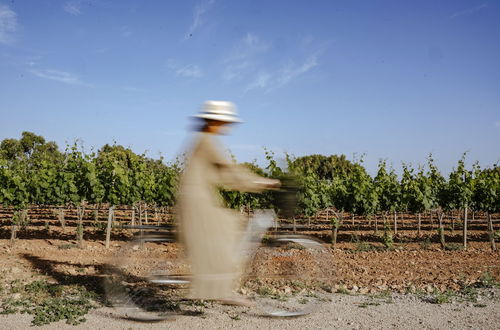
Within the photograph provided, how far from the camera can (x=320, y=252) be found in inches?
170

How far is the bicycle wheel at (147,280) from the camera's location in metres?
3.98

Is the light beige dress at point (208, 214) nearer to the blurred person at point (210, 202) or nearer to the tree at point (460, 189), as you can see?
the blurred person at point (210, 202)

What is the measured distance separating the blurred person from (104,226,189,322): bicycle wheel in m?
0.19

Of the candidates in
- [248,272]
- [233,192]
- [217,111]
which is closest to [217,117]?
[217,111]

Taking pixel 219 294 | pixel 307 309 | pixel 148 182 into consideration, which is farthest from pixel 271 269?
pixel 148 182

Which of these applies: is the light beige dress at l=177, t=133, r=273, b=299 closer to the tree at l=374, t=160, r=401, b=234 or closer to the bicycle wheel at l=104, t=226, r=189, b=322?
the bicycle wheel at l=104, t=226, r=189, b=322

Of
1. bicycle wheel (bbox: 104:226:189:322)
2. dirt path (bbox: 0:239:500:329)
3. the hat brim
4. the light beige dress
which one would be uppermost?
the hat brim

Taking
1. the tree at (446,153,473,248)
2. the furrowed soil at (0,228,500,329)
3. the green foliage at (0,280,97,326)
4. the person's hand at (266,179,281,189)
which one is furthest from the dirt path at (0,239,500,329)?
the tree at (446,153,473,248)

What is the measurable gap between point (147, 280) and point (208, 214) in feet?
3.83

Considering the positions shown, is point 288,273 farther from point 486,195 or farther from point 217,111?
point 486,195

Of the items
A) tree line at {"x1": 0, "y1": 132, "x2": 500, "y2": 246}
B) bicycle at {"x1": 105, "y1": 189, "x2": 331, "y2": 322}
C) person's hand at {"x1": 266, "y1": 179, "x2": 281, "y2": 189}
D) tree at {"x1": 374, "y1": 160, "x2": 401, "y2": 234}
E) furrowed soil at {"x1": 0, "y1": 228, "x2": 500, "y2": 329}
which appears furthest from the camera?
tree at {"x1": 374, "y1": 160, "x2": 401, "y2": 234}

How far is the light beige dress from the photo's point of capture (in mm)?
3650

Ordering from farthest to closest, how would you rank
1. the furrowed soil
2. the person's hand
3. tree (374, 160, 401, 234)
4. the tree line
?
tree (374, 160, 401, 234) < the tree line < the furrowed soil < the person's hand

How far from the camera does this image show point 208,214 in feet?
12.0
